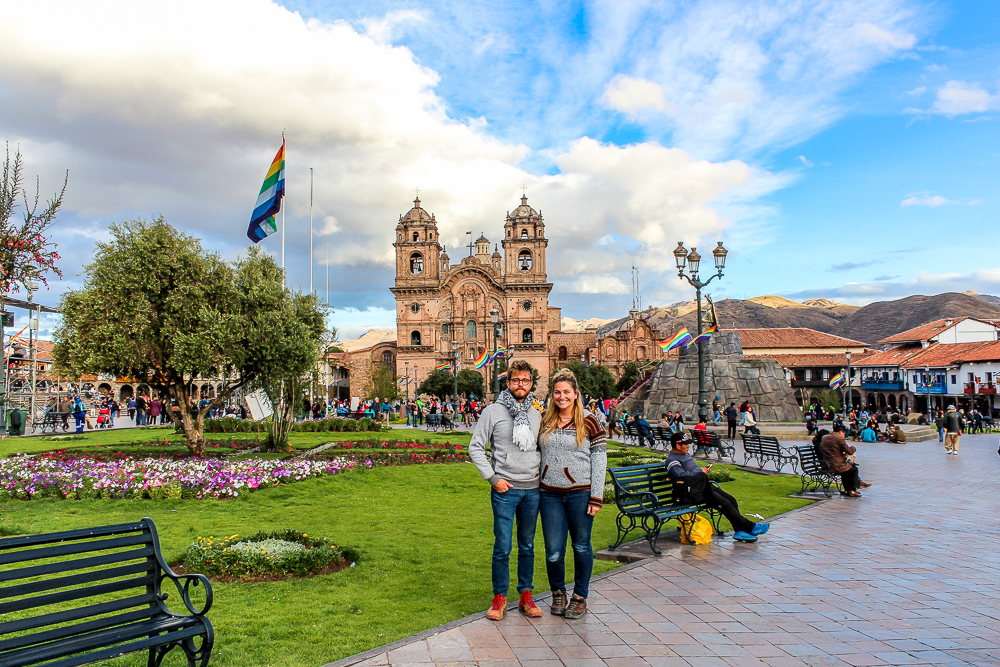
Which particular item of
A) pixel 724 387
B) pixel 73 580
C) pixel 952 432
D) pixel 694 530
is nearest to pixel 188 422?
pixel 694 530

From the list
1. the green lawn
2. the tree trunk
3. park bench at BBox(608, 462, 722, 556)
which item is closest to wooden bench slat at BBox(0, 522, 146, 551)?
the green lawn

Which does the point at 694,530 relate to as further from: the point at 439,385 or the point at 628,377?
the point at 628,377

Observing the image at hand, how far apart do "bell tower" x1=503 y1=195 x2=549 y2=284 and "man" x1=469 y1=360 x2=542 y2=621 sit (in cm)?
6526

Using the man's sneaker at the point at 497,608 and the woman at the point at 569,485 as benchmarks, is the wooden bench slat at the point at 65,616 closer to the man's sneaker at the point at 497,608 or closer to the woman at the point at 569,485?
the man's sneaker at the point at 497,608

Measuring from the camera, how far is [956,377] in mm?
46062

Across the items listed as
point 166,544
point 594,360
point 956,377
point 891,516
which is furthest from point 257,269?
point 594,360

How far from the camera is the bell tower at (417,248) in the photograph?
70312 mm

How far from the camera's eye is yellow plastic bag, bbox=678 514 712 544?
6.70 m

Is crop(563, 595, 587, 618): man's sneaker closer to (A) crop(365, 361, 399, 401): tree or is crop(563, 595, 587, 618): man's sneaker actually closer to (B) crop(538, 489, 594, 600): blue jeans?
(B) crop(538, 489, 594, 600): blue jeans

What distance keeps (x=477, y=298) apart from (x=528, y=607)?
65753 millimetres

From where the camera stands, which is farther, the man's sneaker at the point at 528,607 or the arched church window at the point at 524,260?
the arched church window at the point at 524,260

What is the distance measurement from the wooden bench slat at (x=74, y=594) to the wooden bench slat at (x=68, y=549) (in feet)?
0.62

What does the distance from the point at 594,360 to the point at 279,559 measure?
219 ft

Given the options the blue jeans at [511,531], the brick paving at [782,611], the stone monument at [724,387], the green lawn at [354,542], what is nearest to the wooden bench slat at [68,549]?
the green lawn at [354,542]
